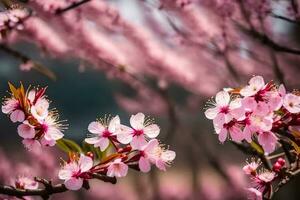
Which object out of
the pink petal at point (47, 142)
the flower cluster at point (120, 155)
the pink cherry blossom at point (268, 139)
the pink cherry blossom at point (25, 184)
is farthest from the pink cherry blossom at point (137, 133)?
the pink cherry blossom at point (25, 184)

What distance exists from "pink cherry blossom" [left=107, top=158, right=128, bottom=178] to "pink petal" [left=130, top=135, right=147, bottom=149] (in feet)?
0.24

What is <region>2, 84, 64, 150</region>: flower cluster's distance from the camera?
165 cm

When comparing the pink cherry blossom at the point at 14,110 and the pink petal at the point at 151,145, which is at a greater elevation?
the pink cherry blossom at the point at 14,110

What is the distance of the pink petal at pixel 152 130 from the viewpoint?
Answer: 65.6 inches

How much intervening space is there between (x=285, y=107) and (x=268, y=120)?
9 cm

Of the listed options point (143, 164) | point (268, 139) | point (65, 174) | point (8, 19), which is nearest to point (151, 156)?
point (143, 164)

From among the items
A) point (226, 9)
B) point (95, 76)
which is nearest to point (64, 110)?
point (95, 76)

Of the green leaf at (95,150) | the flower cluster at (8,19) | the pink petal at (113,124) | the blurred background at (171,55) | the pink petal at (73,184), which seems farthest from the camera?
the blurred background at (171,55)

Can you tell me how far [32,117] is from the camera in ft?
5.43

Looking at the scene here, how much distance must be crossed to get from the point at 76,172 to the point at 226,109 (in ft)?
1.79

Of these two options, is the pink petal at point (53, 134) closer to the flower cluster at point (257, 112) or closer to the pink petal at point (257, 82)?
the flower cluster at point (257, 112)

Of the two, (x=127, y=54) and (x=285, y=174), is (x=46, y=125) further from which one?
(x=127, y=54)

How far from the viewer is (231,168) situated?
6.83 meters

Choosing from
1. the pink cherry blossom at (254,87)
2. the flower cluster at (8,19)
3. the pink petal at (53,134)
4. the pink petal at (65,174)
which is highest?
the flower cluster at (8,19)
